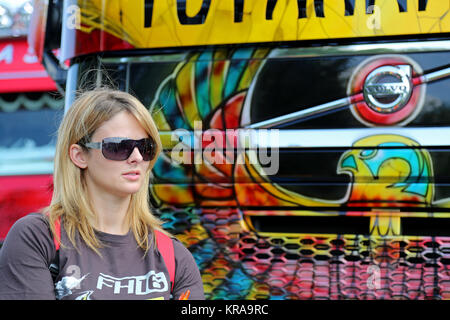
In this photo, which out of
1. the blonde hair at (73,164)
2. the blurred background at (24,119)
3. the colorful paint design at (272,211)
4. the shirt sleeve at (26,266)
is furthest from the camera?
the blurred background at (24,119)

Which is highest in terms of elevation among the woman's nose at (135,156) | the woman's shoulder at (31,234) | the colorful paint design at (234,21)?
the colorful paint design at (234,21)

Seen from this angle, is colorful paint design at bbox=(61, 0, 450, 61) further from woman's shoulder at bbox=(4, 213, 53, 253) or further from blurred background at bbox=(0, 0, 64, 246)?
woman's shoulder at bbox=(4, 213, 53, 253)

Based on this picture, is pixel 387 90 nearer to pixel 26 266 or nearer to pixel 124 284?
pixel 124 284

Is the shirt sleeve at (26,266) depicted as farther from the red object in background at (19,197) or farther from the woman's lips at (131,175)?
the red object in background at (19,197)

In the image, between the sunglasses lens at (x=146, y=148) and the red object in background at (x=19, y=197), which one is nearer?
the sunglasses lens at (x=146, y=148)

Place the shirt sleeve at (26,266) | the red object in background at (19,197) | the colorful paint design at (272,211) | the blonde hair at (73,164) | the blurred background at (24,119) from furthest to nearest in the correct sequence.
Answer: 1. the blurred background at (24,119)
2. the red object in background at (19,197)
3. the colorful paint design at (272,211)
4. the blonde hair at (73,164)
5. the shirt sleeve at (26,266)

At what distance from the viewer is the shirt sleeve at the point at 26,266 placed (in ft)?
4.66

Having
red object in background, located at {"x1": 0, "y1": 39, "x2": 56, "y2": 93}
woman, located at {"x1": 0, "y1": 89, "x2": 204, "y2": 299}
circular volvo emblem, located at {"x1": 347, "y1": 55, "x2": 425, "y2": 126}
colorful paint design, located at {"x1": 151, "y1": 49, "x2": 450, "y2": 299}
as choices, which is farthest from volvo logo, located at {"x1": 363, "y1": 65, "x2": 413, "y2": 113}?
red object in background, located at {"x1": 0, "y1": 39, "x2": 56, "y2": 93}

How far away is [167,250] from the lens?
1.67 m

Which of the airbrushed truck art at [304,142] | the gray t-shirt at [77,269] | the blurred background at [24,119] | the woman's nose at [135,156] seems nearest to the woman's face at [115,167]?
the woman's nose at [135,156]

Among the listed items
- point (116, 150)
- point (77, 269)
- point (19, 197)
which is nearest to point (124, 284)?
point (77, 269)

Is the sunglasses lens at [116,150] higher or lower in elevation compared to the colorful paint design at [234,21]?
lower

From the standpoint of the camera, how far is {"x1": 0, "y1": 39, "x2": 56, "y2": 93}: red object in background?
3.68 meters
